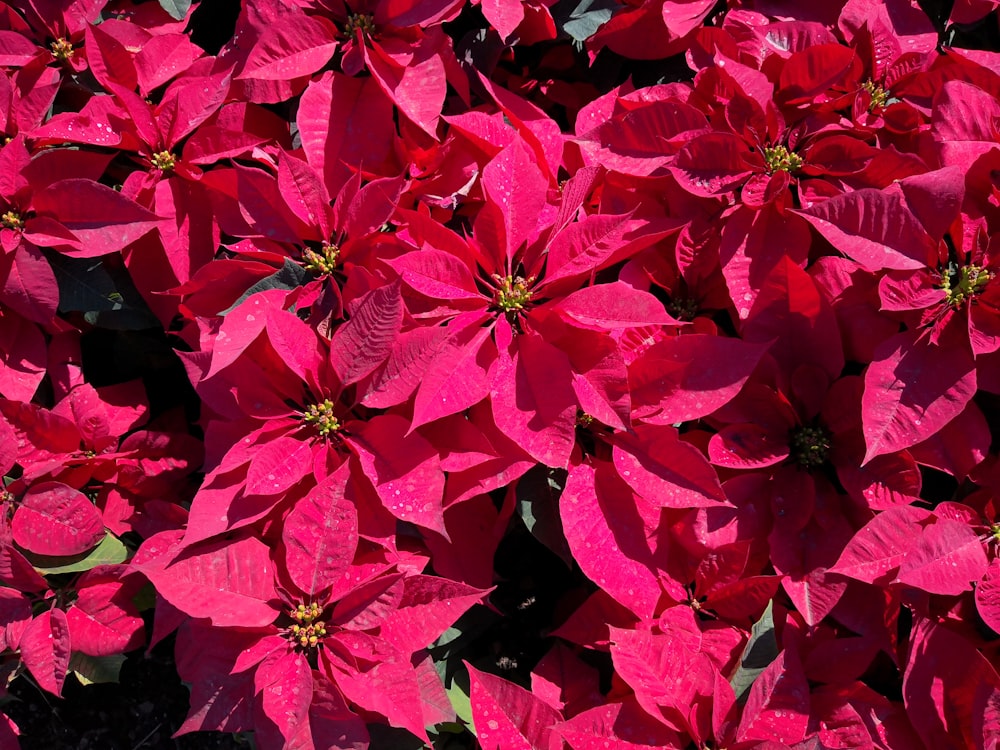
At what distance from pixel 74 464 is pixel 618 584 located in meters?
0.70

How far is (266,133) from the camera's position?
996 millimetres

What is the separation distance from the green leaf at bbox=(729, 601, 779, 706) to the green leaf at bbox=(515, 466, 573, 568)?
21cm

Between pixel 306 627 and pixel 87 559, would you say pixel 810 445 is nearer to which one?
pixel 306 627

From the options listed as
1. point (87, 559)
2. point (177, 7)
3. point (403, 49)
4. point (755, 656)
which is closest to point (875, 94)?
point (403, 49)

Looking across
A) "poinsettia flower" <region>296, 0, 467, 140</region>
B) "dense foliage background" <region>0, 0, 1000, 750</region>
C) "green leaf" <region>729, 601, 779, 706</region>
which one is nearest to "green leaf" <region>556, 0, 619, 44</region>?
"dense foliage background" <region>0, 0, 1000, 750</region>

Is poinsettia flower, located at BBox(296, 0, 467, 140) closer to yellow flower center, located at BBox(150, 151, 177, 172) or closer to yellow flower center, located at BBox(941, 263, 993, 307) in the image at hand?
yellow flower center, located at BBox(150, 151, 177, 172)

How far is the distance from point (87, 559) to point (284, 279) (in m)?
0.45

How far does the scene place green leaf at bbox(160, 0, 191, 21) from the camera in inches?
40.0

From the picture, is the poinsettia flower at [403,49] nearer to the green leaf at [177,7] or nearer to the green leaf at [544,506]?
the green leaf at [177,7]

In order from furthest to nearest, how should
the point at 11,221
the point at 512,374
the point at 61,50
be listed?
the point at 61,50, the point at 11,221, the point at 512,374

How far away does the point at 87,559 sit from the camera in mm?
971

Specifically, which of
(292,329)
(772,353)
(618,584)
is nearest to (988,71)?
(772,353)

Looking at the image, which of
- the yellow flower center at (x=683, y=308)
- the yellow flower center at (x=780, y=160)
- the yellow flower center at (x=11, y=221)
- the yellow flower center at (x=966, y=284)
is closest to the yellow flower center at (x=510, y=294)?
the yellow flower center at (x=683, y=308)

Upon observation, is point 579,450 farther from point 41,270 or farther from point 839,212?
point 41,270
